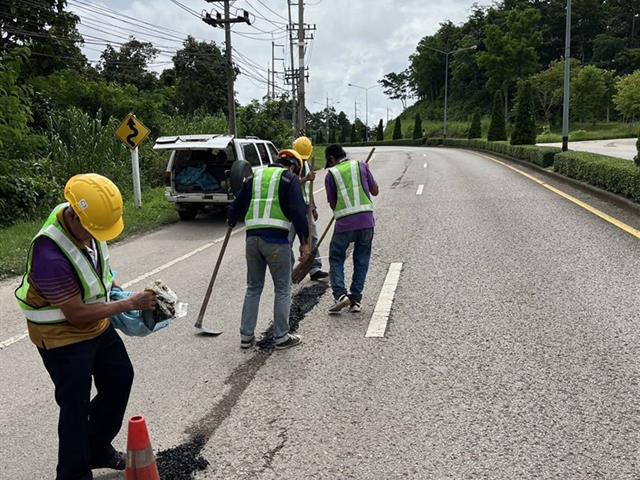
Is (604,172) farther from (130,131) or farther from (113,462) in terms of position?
(113,462)

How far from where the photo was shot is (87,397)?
3029 mm

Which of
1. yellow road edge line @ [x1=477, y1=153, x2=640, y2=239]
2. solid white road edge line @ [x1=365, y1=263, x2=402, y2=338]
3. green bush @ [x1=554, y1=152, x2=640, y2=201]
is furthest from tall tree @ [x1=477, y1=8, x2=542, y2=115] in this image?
solid white road edge line @ [x1=365, y1=263, x2=402, y2=338]

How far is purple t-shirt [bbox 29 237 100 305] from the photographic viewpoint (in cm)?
274

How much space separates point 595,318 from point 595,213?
666cm

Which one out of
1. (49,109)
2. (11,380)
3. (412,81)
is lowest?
(11,380)

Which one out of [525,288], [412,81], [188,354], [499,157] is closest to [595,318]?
[525,288]

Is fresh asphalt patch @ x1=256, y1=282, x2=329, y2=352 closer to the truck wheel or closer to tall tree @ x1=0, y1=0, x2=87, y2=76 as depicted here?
the truck wheel

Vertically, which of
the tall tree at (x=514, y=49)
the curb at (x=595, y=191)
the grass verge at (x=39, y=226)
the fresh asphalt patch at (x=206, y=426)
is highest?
the tall tree at (x=514, y=49)

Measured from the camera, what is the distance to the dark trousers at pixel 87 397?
2.94 metres

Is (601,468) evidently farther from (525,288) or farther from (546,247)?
(546,247)

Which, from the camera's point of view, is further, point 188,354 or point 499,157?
point 499,157

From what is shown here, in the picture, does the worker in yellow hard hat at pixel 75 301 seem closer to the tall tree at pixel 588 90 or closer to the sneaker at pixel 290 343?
the sneaker at pixel 290 343

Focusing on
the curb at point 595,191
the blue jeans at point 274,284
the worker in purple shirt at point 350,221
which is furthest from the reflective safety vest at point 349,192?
the curb at point 595,191

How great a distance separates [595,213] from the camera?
1146 cm
